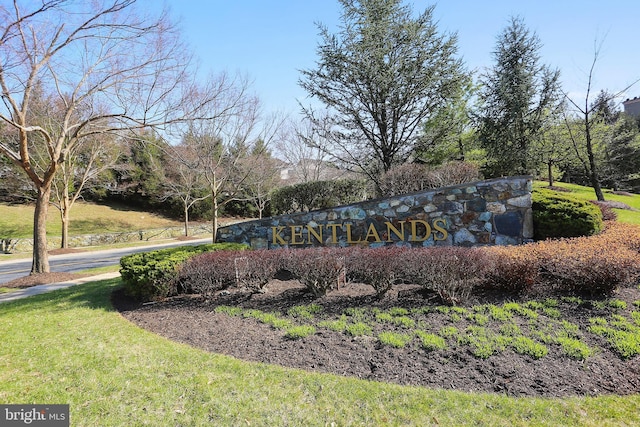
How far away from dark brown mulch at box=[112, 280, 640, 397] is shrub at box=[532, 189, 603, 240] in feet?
6.97

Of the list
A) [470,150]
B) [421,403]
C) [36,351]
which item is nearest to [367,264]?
[421,403]

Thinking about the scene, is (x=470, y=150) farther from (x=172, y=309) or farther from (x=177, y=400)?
(x=177, y=400)

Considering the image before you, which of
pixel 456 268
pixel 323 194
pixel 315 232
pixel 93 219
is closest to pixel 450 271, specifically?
pixel 456 268

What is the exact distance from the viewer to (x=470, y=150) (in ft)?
59.3

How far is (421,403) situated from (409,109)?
10021mm

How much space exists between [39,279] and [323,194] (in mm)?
7252

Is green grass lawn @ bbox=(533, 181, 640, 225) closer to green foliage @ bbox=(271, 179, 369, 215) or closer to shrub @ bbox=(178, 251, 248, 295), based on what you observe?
green foliage @ bbox=(271, 179, 369, 215)

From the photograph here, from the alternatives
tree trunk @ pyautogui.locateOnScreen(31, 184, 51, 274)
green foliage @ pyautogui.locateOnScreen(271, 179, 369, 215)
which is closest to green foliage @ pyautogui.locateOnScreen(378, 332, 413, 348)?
green foliage @ pyautogui.locateOnScreen(271, 179, 369, 215)

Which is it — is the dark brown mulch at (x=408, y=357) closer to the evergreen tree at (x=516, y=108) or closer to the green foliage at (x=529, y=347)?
the green foliage at (x=529, y=347)

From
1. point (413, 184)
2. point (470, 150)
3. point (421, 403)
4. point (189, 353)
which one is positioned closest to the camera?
point (421, 403)

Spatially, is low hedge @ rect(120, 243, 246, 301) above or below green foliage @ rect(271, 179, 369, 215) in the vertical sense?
below

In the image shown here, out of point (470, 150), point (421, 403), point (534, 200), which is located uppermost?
point (470, 150)

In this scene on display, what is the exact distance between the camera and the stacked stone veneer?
660 cm

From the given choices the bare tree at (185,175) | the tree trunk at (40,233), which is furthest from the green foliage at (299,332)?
the tree trunk at (40,233)
